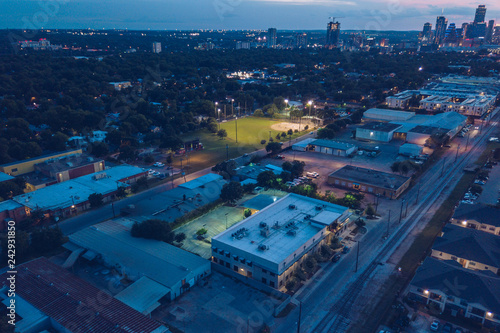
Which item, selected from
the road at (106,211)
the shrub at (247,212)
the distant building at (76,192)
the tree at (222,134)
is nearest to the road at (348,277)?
the shrub at (247,212)

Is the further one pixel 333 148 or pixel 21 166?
pixel 333 148

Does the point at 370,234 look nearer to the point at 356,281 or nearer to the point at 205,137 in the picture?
the point at 356,281

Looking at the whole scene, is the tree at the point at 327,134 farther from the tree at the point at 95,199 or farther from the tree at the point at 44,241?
the tree at the point at 44,241

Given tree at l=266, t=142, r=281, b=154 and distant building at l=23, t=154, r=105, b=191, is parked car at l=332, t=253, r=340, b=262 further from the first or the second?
distant building at l=23, t=154, r=105, b=191

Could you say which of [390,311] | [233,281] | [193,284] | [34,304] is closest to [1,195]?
[34,304]

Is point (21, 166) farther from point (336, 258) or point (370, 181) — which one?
point (370, 181)

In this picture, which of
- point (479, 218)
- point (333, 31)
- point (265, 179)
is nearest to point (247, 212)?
point (265, 179)

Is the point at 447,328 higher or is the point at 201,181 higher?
the point at 201,181
